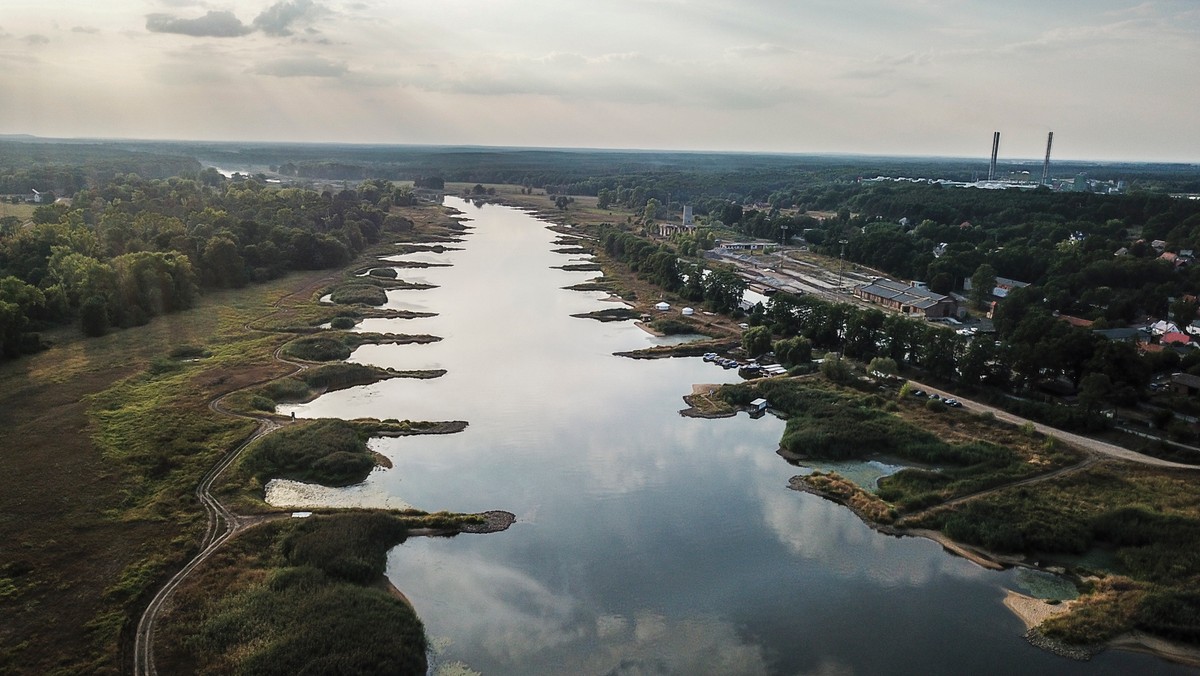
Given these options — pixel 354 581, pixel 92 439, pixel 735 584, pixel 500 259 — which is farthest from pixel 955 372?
pixel 500 259

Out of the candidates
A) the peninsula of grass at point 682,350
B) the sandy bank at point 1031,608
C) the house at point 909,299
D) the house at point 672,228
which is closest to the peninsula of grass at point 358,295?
the peninsula of grass at point 682,350

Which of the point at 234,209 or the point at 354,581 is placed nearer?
the point at 354,581

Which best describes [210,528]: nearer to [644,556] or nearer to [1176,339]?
[644,556]

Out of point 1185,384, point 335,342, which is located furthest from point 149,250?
point 1185,384

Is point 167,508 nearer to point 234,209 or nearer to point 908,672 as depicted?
point 908,672

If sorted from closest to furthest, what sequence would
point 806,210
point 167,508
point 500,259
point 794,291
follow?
1. point 167,508
2. point 794,291
3. point 500,259
4. point 806,210

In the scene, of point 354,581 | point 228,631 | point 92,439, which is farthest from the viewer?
point 92,439

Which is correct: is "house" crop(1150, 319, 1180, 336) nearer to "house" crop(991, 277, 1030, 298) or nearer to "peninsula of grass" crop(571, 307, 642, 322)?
"house" crop(991, 277, 1030, 298)
